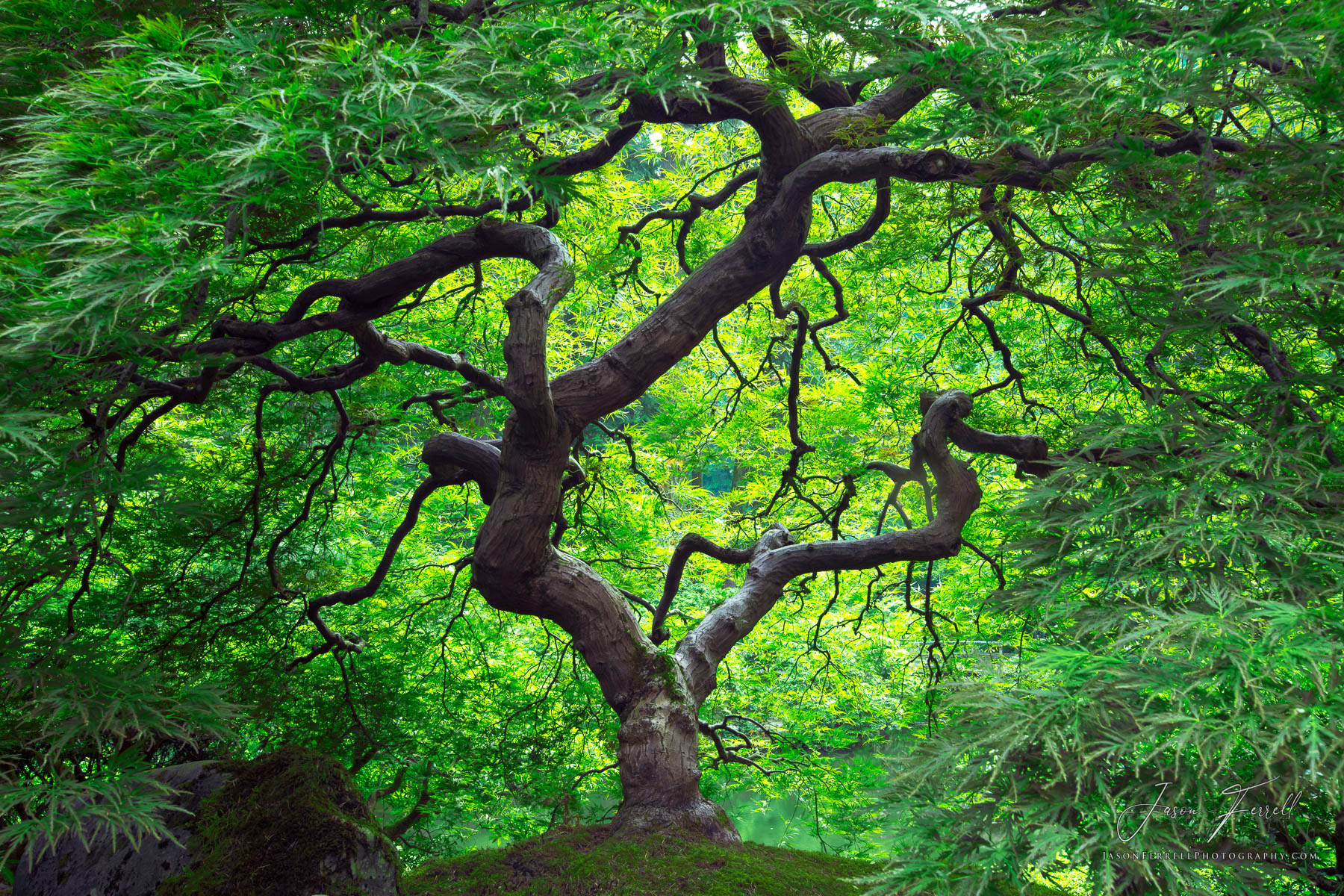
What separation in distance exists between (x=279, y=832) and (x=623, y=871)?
1.05 meters

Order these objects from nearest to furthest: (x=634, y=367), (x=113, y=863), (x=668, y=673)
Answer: (x=113, y=863) → (x=634, y=367) → (x=668, y=673)

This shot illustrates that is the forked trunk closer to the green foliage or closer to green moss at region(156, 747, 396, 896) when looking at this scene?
green moss at region(156, 747, 396, 896)

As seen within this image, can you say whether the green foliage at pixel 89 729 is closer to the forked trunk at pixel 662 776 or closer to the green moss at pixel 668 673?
the forked trunk at pixel 662 776

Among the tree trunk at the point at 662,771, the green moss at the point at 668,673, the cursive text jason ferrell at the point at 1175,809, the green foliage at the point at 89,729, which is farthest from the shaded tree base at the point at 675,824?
the cursive text jason ferrell at the point at 1175,809

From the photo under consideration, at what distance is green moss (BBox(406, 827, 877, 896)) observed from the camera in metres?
2.49

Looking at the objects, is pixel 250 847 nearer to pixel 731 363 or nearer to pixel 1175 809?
pixel 1175 809

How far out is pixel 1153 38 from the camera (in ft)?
6.21

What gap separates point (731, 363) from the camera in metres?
4.23

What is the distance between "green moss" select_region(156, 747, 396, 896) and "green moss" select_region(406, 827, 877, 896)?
343 millimetres

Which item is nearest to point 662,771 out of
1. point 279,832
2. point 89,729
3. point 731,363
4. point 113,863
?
point 279,832

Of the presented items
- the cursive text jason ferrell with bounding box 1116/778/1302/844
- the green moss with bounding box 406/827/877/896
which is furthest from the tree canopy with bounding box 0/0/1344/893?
the green moss with bounding box 406/827/877/896

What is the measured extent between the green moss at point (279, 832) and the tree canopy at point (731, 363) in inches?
10.5

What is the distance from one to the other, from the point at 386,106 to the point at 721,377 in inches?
129

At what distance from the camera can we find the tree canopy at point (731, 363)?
4.50 ft
